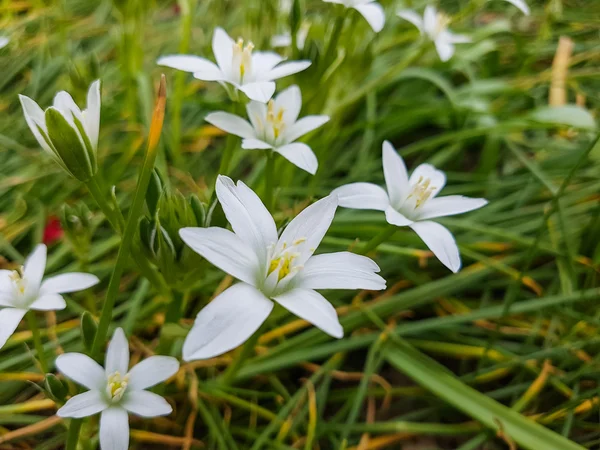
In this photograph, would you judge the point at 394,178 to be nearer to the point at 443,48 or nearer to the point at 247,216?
the point at 247,216

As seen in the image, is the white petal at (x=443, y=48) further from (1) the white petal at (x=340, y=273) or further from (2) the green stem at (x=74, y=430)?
(2) the green stem at (x=74, y=430)

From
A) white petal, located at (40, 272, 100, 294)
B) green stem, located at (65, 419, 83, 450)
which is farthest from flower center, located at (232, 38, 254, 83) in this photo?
green stem, located at (65, 419, 83, 450)

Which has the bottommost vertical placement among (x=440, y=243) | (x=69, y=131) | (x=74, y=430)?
(x=74, y=430)

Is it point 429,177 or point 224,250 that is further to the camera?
point 429,177

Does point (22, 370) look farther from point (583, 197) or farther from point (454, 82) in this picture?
point (454, 82)

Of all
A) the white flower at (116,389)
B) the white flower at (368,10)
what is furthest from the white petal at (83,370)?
the white flower at (368,10)

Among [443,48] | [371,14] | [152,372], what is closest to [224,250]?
[152,372]
